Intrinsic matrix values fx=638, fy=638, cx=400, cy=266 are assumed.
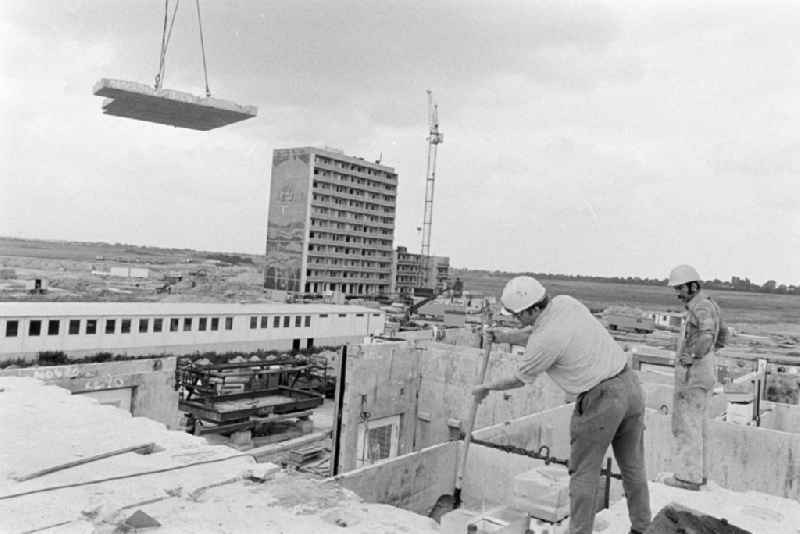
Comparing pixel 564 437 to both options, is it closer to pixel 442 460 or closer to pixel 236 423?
pixel 442 460

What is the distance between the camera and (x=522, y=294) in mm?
3979

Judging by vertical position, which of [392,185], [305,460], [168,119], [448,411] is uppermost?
[392,185]

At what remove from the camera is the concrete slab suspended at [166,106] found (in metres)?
12.7

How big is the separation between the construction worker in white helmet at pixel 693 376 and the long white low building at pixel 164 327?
2458 centimetres

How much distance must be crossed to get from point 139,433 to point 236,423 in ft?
47.7

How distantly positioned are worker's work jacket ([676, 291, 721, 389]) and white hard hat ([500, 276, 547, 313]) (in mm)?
2399

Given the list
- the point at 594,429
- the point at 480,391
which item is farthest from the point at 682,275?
the point at 480,391

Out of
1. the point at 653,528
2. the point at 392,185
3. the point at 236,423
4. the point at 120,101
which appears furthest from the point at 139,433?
the point at 392,185

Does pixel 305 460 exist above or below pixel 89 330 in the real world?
below

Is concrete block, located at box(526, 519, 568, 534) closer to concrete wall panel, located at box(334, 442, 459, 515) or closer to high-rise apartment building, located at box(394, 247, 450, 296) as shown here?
concrete wall panel, located at box(334, 442, 459, 515)

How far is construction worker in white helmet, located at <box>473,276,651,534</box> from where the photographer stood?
385cm

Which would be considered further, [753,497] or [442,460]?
[442,460]

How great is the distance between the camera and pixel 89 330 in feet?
84.8

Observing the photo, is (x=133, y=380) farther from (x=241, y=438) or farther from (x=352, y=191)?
(x=352, y=191)
